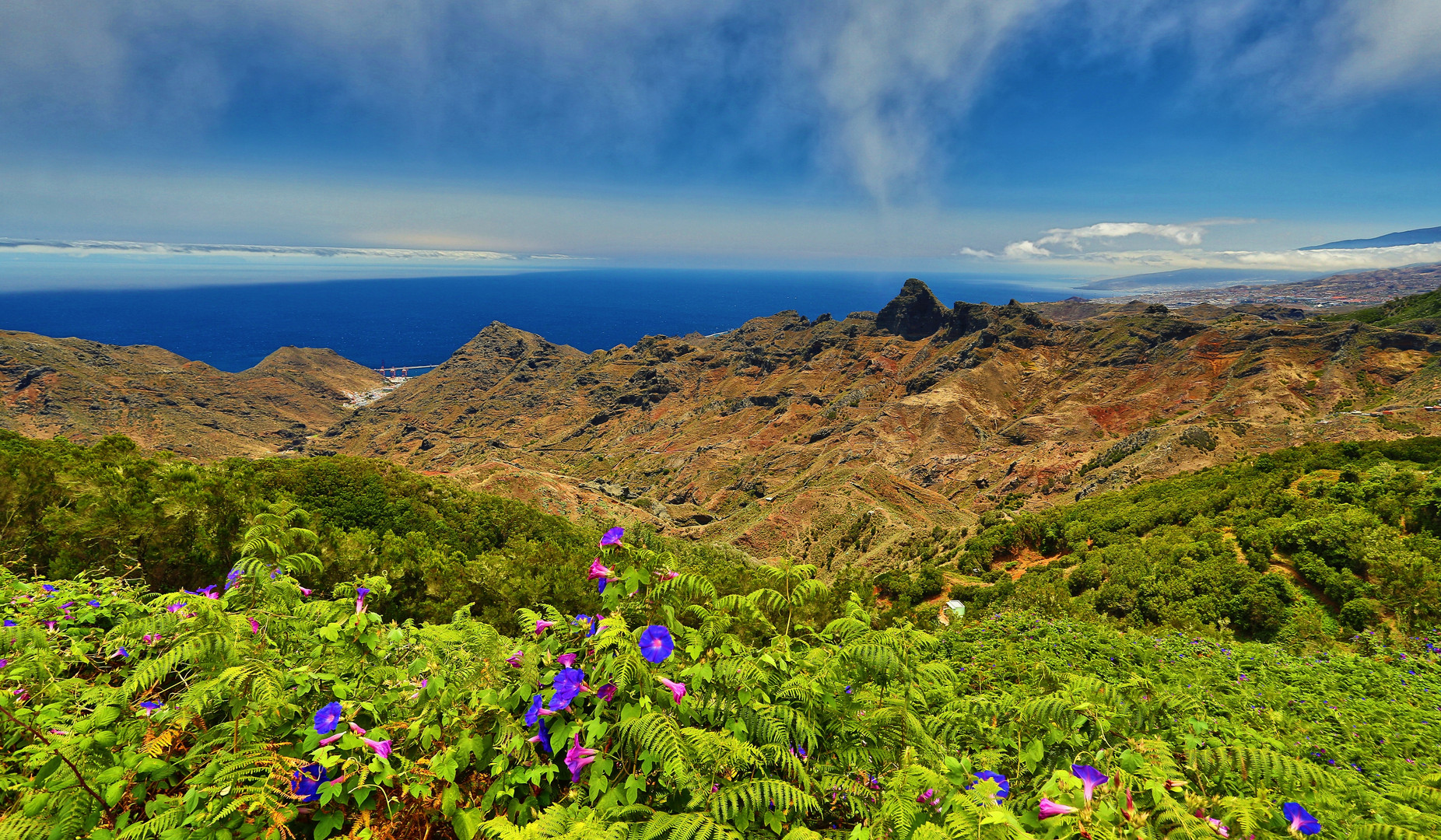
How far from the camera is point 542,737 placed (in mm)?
2869

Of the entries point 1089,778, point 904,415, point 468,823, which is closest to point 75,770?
point 468,823

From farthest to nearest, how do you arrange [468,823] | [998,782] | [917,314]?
[917,314], [998,782], [468,823]

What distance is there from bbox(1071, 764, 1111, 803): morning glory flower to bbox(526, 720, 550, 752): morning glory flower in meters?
2.82

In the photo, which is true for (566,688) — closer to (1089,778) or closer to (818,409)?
(1089,778)

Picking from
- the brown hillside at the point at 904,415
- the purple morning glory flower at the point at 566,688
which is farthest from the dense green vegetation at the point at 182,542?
the brown hillside at the point at 904,415

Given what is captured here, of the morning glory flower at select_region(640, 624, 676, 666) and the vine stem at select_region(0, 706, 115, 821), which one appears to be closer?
the vine stem at select_region(0, 706, 115, 821)

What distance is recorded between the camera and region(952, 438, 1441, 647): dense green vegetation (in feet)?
44.8

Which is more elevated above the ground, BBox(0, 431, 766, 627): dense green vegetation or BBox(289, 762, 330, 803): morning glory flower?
BBox(289, 762, 330, 803): morning glory flower

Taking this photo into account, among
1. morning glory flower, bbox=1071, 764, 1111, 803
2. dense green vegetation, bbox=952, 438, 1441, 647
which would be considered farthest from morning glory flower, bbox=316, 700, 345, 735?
dense green vegetation, bbox=952, 438, 1441, 647

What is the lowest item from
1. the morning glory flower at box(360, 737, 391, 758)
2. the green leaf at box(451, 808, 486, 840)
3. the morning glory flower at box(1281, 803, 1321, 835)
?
the green leaf at box(451, 808, 486, 840)

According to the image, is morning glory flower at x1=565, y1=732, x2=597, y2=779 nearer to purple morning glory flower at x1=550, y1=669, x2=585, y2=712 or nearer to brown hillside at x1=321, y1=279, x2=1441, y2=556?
purple morning glory flower at x1=550, y1=669, x2=585, y2=712

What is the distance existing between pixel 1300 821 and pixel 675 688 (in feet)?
10.2

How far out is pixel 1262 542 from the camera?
55.9 ft

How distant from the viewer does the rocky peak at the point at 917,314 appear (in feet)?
372
